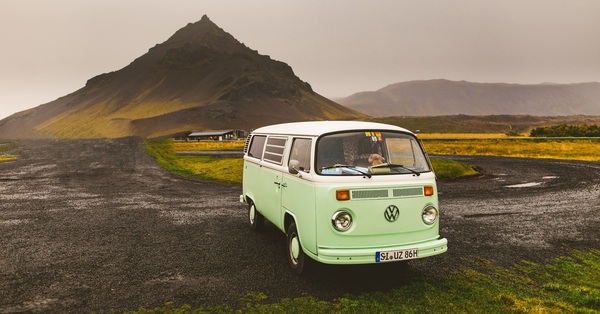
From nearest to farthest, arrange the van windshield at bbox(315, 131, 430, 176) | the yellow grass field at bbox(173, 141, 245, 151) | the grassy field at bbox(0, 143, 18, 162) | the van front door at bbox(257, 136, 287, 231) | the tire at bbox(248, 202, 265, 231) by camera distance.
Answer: the van windshield at bbox(315, 131, 430, 176) < the van front door at bbox(257, 136, 287, 231) < the tire at bbox(248, 202, 265, 231) < the grassy field at bbox(0, 143, 18, 162) < the yellow grass field at bbox(173, 141, 245, 151)

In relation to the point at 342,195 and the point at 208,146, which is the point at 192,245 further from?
the point at 208,146

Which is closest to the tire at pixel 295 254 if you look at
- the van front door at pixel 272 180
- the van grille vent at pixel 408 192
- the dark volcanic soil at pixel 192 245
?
the dark volcanic soil at pixel 192 245

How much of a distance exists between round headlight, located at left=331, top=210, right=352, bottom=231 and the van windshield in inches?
26.5

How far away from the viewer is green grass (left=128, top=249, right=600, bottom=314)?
18.3ft

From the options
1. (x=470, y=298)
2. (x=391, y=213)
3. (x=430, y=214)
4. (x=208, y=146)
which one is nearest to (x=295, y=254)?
(x=391, y=213)

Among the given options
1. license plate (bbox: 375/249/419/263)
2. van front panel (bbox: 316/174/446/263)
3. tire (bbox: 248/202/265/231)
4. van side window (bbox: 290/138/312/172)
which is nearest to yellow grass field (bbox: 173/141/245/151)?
tire (bbox: 248/202/265/231)

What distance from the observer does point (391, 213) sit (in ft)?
20.2

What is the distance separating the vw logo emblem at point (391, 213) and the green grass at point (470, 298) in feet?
3.94

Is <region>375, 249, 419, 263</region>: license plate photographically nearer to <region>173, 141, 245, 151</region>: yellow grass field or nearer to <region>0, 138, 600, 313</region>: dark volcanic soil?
<region>0, 138, 600, 313</region>: dark volcanic soil

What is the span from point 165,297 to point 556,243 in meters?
8.86

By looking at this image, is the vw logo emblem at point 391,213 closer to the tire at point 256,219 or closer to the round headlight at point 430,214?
the round headlight at point 430,214

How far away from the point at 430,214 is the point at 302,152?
2465 mm

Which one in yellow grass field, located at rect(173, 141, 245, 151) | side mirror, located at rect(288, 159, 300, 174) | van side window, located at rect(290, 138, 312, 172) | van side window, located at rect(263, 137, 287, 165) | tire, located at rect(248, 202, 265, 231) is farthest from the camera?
yellow grass field, located at rect(173, 141, 245, 151)

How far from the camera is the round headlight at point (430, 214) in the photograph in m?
6.44
